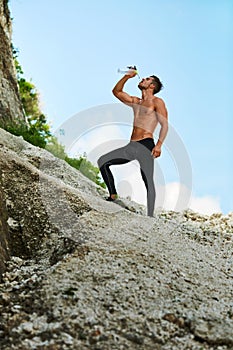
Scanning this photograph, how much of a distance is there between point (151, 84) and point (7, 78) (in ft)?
22.6

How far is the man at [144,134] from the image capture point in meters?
6.73

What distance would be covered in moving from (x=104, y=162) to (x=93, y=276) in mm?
2577

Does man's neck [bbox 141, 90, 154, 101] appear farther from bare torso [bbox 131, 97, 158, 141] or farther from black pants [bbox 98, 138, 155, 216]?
black pants [bbox 98, 138, 155, 216]

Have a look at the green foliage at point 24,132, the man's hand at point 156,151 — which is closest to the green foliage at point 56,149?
the green foliage at point 24,132

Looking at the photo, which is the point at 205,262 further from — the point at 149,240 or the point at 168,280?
the point at 168,280

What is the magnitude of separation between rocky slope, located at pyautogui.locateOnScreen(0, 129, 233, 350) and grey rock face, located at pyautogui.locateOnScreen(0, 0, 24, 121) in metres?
5.88

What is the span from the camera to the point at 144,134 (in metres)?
6.81

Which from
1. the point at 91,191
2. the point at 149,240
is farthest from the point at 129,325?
the point at 91,191

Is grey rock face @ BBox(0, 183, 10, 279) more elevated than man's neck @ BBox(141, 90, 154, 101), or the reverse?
man's neck @ BBox(141, 90, 154, 101)

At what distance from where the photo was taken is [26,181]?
20.5 ft

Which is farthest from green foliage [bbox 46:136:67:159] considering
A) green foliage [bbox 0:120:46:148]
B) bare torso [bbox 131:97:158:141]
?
bare torso [bbox 131:97:158:141]

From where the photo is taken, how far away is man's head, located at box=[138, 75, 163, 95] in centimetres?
708

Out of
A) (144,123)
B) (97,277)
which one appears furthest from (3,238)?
(144,123)

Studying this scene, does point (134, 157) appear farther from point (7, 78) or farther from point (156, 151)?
point (7, 78)
